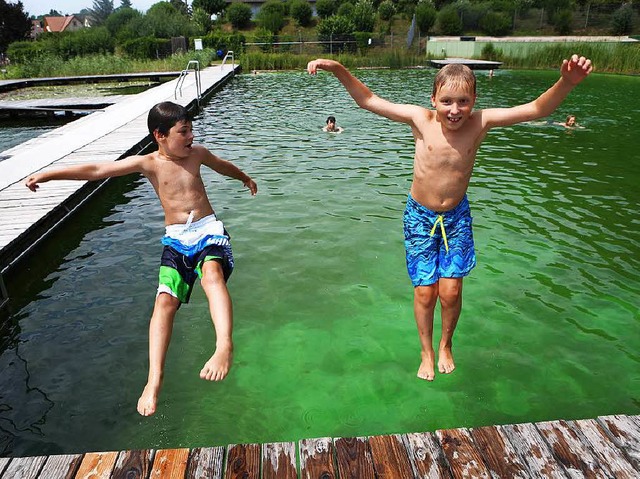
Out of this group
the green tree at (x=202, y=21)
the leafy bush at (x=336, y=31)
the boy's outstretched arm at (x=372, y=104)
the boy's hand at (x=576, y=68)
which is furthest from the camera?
the green tree at (x=202, y=21)

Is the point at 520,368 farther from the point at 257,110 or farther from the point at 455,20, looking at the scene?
the point at 455,20

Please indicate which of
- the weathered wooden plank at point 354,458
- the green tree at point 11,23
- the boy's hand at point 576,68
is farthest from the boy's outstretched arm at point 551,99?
the green tree at point 11,23

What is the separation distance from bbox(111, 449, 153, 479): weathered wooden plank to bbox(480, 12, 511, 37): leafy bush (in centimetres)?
5054

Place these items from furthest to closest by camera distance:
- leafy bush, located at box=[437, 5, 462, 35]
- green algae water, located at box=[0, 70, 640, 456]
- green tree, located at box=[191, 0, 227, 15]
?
1. green tree, located at box=[191, 0, 227, 15]
2. leafy bush, located at box=[437, 5, 462, 35]
3. green algae water, located at box=[0, 70, 640, 456]

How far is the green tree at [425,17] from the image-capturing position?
4500 centimetres

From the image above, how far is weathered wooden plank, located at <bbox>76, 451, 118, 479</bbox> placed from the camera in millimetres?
2748

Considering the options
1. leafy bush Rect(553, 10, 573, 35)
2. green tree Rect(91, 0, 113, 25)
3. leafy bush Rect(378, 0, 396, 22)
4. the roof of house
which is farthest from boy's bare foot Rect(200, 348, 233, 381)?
green tree Rect(91, 0, 113, 25)

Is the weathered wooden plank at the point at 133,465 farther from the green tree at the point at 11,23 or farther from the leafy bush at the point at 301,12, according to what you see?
the green tree at the point at 11,23

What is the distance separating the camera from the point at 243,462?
2.82 metres

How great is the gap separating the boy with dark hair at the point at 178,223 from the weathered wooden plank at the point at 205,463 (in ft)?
1.62

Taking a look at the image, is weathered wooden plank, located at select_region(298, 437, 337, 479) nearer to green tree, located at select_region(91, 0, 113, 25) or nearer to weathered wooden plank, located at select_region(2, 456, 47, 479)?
weathered wooden plank, located at select_region(2, 456, 47, 479)

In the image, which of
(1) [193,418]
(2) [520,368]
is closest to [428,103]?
(2) [520,368]

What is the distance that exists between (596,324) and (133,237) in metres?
6.21

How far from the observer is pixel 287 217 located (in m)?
8.38
